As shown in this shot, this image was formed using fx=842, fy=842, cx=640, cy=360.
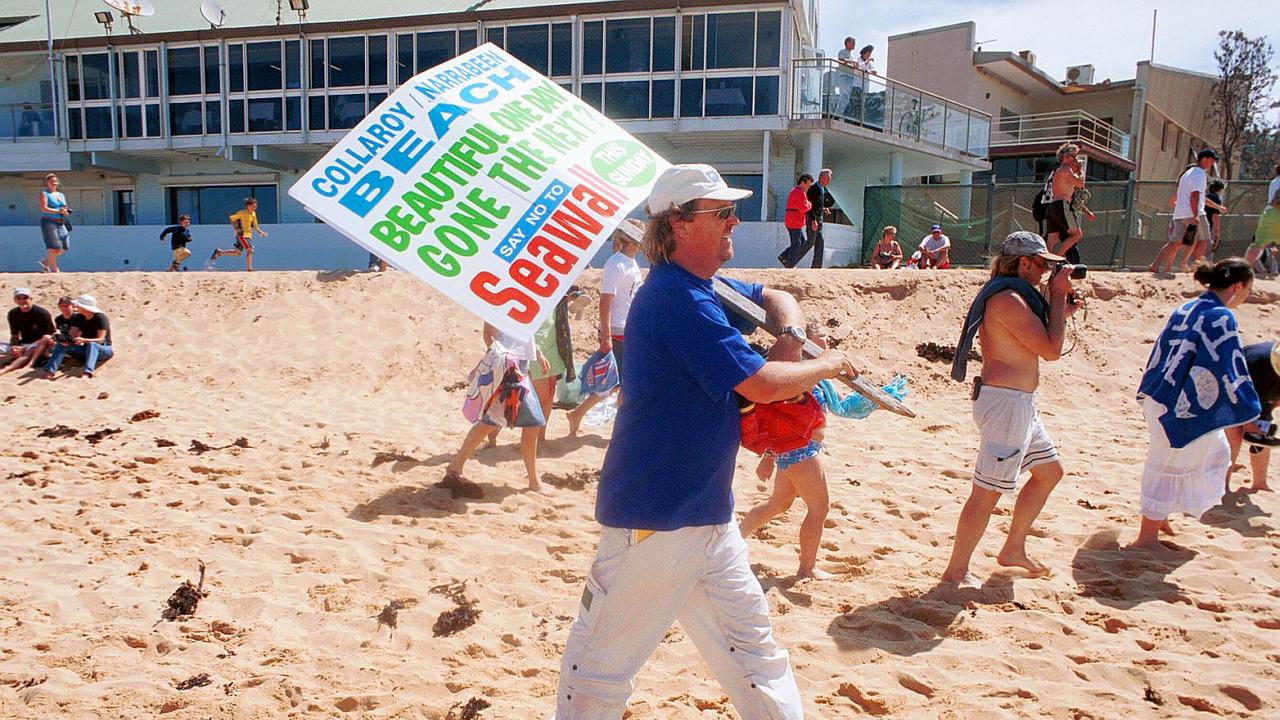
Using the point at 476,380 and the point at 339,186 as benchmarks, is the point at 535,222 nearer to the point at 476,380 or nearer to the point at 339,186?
the point at 339,186

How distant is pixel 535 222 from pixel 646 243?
386 millimetres

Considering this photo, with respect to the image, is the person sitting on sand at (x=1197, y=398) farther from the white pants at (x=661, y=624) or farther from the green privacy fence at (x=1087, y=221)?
the green privacy fence at (x=1087, y=221)

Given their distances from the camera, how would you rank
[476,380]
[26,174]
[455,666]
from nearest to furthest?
1. [455,666]
2. [476,380]
3. [26,174]

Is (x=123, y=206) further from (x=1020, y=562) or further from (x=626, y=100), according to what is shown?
(x=1020, y=562)

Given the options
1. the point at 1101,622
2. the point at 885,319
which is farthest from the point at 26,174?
the point at 1101,622

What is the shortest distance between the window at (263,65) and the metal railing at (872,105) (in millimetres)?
12659

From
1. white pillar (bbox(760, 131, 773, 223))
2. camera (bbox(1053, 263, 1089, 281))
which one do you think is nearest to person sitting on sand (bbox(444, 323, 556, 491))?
camera (bbox(1053, 263, 1089, 281))

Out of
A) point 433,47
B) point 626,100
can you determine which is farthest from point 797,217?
point 433,47

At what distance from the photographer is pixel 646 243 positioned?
2.38 metres

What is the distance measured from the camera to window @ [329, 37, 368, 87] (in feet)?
66.7

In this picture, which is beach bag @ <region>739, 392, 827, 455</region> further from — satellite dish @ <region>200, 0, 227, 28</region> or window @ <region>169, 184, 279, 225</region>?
satellite dish @ <region>200, 0, 227, 28</region>

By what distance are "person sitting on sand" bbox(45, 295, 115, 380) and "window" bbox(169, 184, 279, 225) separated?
1217 cm

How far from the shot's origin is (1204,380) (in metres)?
4.38

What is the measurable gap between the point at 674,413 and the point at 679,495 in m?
0.21
